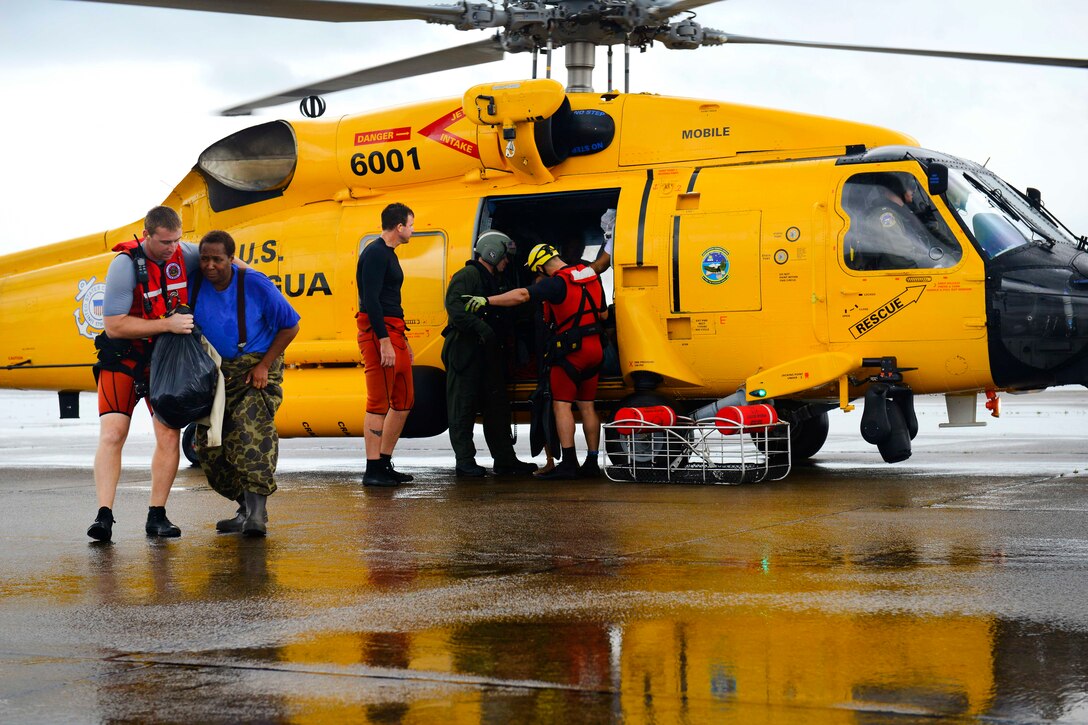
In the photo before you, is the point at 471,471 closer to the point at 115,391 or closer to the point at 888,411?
the point at 888,411

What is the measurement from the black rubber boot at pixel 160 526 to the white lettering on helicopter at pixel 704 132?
5.94 meters

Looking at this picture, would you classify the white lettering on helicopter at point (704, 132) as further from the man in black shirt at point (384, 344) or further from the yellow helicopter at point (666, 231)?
the man in black shirt at point (384, 344)

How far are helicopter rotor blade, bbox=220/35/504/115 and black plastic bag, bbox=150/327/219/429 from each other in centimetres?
550

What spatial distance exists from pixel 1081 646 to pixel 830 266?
6526mm

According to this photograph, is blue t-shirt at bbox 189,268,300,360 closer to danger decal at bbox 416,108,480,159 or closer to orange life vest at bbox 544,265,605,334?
orange life vest at bbox 544,265,605,334

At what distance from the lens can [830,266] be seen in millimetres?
10477

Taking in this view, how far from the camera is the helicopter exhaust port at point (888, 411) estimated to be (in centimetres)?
1019

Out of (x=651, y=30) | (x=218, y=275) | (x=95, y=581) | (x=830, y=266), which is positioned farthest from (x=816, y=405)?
(x=95, y=581)

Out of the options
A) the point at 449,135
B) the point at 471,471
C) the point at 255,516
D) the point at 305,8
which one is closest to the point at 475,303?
the point at 471,471

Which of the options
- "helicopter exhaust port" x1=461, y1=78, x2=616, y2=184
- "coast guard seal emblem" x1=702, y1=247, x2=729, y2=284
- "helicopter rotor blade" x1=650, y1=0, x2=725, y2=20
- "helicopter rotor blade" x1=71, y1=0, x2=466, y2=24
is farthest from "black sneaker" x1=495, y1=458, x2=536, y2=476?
"helicopter rotor blade" x1=650, y1=0, x2=725, y2=20

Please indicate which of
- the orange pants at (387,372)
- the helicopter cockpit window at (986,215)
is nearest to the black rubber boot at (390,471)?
the orange pants at (387,372)

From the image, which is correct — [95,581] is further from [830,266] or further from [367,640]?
A: [830,266]

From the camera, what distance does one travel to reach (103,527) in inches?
281

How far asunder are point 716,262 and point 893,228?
1.38 meters
